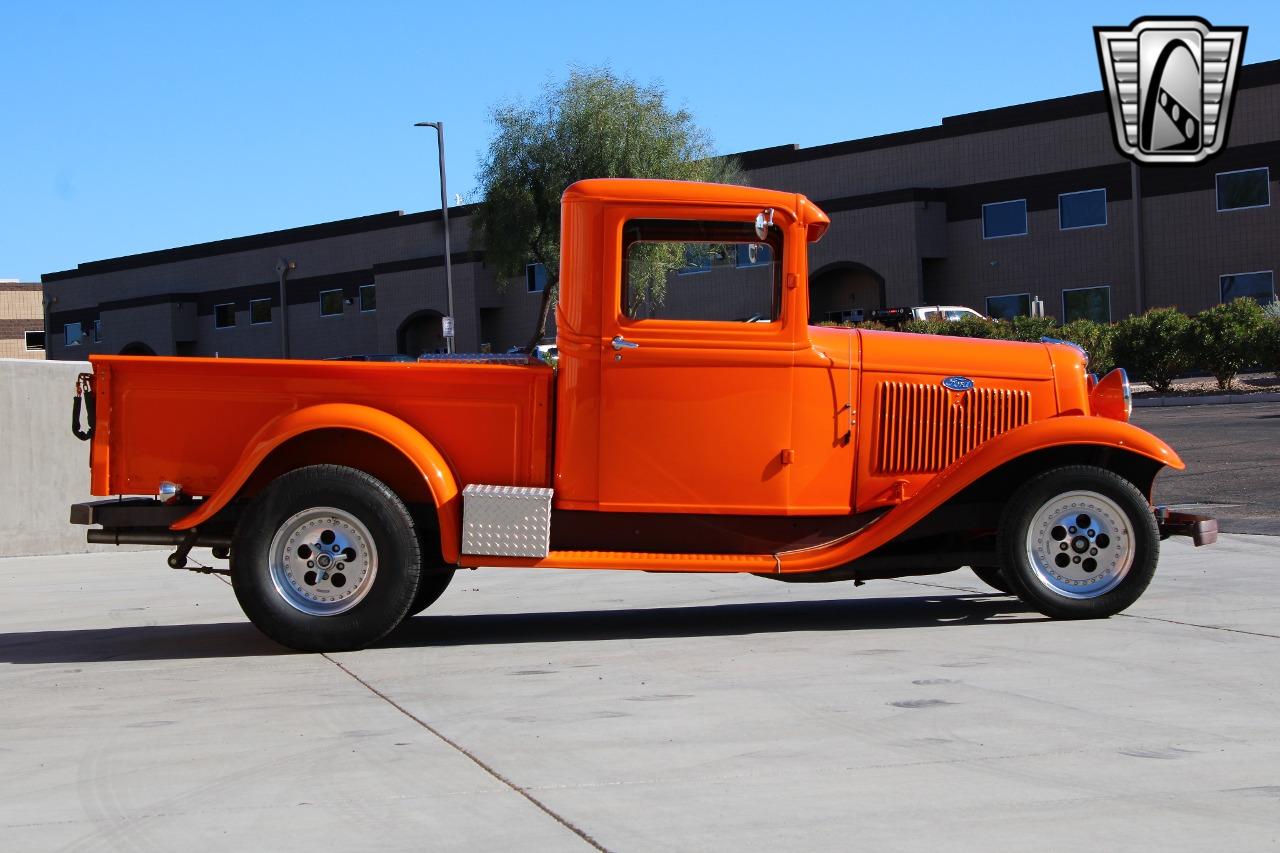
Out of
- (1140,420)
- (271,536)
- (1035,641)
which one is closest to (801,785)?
(1035,641)

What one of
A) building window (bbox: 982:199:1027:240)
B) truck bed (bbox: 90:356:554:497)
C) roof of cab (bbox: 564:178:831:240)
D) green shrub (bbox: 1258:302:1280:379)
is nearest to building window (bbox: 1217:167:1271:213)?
Result: building window (bbox: 982:199:1027:240)

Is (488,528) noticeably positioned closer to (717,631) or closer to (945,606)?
(717,631)

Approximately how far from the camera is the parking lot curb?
26438 millimetres

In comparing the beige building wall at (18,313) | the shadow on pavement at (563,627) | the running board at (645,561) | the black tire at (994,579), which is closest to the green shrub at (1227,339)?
the black tire at (994,579)

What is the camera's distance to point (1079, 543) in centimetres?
777

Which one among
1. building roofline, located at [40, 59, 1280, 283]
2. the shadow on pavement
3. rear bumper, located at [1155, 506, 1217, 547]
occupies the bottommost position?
the shadow on pavement

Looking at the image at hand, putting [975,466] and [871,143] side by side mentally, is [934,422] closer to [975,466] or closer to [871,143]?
[975,466]

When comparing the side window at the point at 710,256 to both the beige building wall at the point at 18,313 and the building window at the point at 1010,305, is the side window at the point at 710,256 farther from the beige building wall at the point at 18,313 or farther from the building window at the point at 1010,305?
the beige building wall at the point at 18,313

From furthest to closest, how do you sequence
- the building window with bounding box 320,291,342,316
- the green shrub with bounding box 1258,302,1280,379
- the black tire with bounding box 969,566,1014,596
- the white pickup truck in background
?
the building window with bounding box 320,291,342,316, the white pickup truck in background, the green shrub with bounding box 1258,302,1280,379, the black tire with bounding box 969,566,1014,596

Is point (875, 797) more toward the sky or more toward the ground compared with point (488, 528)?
more toward the ground

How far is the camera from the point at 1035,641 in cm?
721

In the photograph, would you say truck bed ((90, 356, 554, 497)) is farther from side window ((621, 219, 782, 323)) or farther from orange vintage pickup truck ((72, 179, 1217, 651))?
side window ((621, 219, 782, 323))

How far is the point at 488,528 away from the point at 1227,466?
1133 cm

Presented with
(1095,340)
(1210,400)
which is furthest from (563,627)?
(1095,340)
